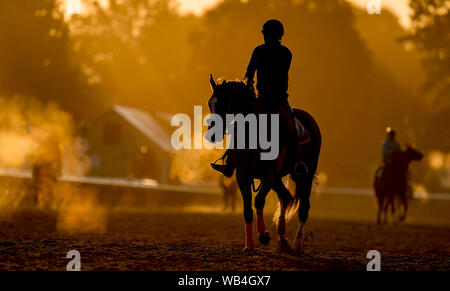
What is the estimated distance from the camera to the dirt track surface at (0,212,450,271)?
891 cm

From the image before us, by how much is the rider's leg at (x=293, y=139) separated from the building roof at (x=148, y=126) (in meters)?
44.3

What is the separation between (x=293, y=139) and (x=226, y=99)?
1.23 meters

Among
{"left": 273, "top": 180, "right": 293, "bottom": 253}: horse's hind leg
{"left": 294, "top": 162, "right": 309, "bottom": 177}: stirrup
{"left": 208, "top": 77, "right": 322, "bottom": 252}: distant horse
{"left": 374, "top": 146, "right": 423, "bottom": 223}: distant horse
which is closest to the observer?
{"left": 208, "top": 77, "right": 322, "bottom": 252}: distant horse

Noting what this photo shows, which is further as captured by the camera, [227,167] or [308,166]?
[308,166]

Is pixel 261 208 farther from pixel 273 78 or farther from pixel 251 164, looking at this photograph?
pixel 273 78

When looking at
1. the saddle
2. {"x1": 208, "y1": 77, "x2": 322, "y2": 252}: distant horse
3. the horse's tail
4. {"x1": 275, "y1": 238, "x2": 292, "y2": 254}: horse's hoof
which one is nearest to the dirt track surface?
{"x1": 275, "y1": 238, "x2": 292, "y2": 254}: horse's hoof

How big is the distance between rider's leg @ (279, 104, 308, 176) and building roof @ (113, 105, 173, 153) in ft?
145

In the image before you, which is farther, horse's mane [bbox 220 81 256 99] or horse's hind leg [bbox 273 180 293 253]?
horse's hind leg [bbox 273 180 293 253]

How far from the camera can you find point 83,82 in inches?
1956

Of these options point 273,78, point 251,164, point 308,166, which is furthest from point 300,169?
point 273,78

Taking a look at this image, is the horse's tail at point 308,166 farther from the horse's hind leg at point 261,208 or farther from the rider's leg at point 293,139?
the horse's hind leg at point 261,208

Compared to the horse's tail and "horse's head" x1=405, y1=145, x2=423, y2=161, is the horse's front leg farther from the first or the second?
"horse's head" x1=405, y1=145, x2=423, y2=161

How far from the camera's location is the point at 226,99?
9.77 m

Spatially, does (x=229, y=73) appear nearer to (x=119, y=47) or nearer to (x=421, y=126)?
(x=421, y=126)
